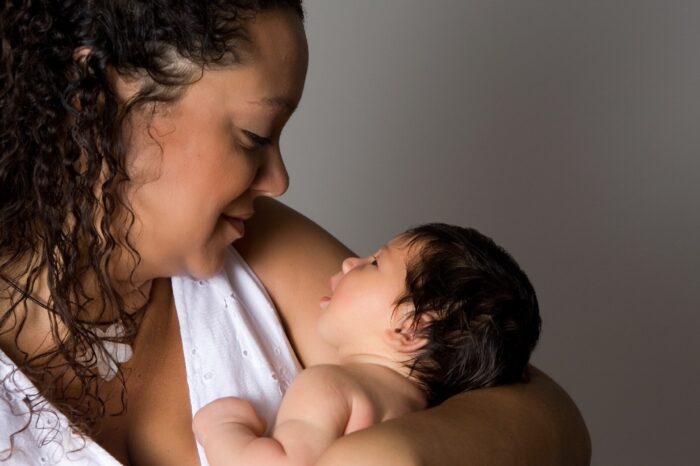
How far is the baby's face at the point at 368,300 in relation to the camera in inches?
75.2

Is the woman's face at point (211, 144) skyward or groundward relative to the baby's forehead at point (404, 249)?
skyward

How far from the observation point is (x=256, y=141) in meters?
1.82

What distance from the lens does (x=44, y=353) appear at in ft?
5.95

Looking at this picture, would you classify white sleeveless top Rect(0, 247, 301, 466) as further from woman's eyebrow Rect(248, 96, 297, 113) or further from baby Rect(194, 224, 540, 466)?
woman's eyebrow Rect(248, 96, 297, 113)

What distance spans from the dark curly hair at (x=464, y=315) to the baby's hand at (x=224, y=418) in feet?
0.86

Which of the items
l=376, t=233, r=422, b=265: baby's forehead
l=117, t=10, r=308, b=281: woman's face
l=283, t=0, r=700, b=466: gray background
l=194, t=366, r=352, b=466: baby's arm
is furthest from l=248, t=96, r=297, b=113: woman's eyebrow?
l=283, t=0, r=700, b=466: gray background

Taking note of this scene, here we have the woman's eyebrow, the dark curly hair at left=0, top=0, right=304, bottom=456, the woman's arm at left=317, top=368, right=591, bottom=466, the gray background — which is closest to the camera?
the woman's arm at left=317, top=368, right=591, bottom=466

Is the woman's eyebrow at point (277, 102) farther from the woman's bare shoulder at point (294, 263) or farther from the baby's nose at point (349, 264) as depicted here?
the woman's bare shoulder at point (294, 263)

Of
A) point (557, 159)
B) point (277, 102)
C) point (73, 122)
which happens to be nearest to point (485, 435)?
point (277, 102)

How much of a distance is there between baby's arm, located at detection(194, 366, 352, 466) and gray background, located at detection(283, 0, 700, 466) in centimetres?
201

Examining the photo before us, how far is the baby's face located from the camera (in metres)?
1.91

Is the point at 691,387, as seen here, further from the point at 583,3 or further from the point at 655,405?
the point at 583,3

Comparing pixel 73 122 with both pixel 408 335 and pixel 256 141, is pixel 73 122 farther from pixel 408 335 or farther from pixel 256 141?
pixel 408 335

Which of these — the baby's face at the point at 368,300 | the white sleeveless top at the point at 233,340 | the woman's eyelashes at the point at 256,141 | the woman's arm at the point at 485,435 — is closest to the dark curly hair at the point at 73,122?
the woman's eyelashes at the point at 256,141
